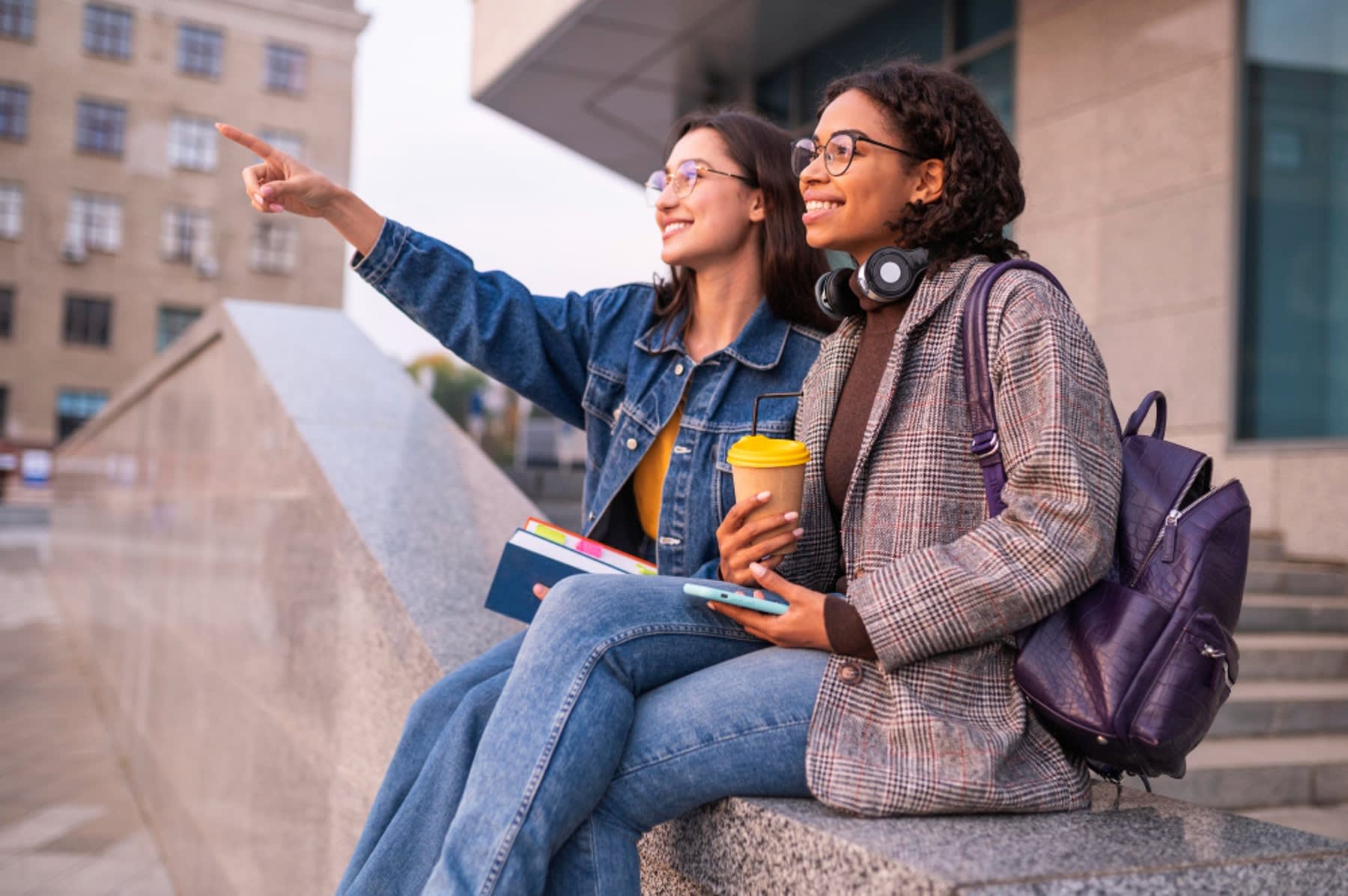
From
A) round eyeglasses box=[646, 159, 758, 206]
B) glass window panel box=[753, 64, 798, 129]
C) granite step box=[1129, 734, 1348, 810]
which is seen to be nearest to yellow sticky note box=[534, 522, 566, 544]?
round eyeglasses box=[646, 159, 758, 206]

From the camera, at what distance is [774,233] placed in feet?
8.77

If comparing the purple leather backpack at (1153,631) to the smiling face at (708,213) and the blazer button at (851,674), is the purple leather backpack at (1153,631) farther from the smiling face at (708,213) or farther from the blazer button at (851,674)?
the smiling face at (708,213)

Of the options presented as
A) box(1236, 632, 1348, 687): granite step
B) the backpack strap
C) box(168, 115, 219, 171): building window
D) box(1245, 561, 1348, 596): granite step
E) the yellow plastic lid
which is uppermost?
box(168, 115, 219, 171): building window

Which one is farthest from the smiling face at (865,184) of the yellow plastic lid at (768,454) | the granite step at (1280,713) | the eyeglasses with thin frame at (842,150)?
the granite step at (1280,713)

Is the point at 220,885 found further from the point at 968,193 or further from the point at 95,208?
the point at 95,208

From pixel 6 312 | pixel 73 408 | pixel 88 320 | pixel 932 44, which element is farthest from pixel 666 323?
pixel 88 320

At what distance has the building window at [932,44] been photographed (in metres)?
8.63

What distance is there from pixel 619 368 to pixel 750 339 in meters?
0.32

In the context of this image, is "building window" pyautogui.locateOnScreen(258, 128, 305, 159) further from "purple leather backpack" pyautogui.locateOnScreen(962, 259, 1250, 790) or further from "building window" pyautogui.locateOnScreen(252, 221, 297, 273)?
"purple leather backpack" pyautogui.locateOnScreen(962, 259, 1250, 790)

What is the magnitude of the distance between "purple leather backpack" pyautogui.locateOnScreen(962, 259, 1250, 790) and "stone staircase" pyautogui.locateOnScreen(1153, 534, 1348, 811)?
5.84 ft

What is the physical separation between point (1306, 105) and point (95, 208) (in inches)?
1548

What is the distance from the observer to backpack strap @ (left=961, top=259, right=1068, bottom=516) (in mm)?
1689

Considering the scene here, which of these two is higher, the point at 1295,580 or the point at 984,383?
the point at 984,383

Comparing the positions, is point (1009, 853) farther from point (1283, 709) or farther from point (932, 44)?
point (932, 44)
